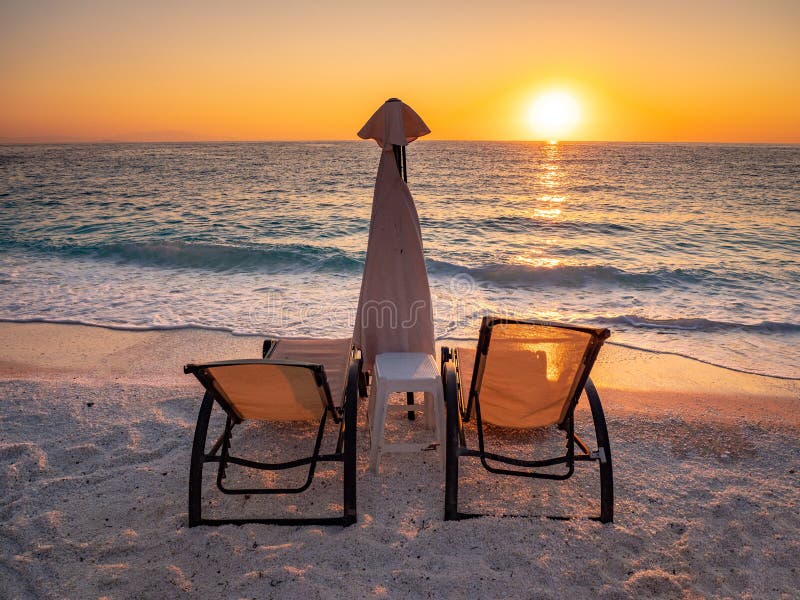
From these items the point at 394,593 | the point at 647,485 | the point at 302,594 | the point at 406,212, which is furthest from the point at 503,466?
the point at 406,212

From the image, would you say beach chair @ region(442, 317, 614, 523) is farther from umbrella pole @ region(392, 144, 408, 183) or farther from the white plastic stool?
umbrella pole @ region(392, 144, 408, 183)

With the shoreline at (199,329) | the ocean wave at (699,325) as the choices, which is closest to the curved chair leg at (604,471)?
the shoreline at (199,329)

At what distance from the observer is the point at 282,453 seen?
151 inches

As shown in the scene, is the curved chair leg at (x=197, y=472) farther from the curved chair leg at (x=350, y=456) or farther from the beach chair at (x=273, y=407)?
the curved chair leg at (x=350, y=456)

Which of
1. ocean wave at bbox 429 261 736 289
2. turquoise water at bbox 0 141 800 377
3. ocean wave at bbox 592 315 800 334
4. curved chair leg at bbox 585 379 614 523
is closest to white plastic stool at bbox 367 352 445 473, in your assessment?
curved chair leg at bbox 585 379 614 523

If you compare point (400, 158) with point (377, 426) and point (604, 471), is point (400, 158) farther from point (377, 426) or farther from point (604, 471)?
point (604, 471)

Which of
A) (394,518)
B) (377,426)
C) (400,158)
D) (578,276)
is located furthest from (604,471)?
(578,276)

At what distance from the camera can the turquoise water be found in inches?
313

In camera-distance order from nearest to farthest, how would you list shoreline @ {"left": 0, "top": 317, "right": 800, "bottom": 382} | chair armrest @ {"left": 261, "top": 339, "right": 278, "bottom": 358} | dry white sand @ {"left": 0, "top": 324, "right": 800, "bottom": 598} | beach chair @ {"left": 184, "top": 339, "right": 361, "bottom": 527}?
1. dry white sand @ {"left": 0, "top": 324, "right": 800, "bottom": 598}
2. beach chair @ {"left": 184, "top": 339, "right": 361, "bottom": 527}
3. chair armrest @ {"left": 261, "top": 339, "right": 278, "bottom": 358}
4. shoreline @ {"left": 0, "top": 317, "right": 800, "bottom": 382}

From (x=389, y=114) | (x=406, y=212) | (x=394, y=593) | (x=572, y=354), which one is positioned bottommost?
(x=394, y=593)

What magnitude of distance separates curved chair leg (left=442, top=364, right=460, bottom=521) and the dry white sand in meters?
0.14

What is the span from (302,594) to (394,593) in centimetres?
46

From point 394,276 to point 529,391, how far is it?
133cm

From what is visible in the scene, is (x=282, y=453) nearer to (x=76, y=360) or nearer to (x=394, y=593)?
(x=394, y=593)
